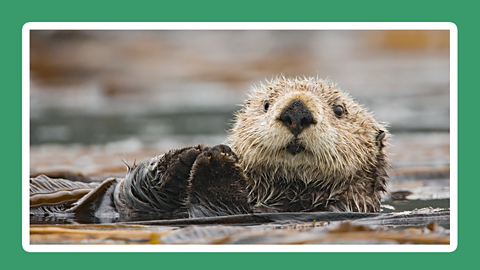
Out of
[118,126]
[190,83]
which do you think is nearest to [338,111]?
[190,83]

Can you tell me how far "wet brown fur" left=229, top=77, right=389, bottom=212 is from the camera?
4.02 metres

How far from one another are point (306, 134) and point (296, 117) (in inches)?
5.9

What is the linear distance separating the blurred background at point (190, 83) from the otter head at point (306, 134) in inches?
18.5

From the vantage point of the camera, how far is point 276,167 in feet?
13.9

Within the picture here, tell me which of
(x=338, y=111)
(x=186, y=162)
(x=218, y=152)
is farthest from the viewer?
(x=338, y=111)

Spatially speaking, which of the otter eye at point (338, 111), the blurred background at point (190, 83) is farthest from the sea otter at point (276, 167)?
the blurred background at point (190, 83)

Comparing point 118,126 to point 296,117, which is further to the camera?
point 118,126

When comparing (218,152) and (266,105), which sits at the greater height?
(266,105)

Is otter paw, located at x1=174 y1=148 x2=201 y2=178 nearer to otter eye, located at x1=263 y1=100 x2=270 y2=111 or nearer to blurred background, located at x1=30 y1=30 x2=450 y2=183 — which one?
otter eye, located at x1=263 y1=100 x2=270 y2=111

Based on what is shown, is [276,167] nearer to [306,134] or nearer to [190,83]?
[306,134]

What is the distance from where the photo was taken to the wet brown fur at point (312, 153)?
402cm

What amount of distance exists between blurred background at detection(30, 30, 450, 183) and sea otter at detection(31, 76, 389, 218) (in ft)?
1.52
